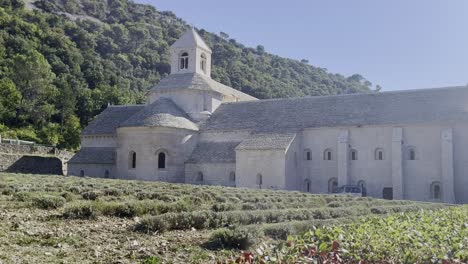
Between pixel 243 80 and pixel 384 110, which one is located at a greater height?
pixel 243 80

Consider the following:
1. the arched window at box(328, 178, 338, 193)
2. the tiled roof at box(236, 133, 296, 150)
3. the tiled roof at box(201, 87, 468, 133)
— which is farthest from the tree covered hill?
the arched window at box(328, 178, 338, 193)

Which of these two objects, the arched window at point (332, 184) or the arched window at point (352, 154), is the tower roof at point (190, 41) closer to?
the arched window at point (352, 154)

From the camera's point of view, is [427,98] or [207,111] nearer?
[427,98]

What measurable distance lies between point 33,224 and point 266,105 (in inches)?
1363

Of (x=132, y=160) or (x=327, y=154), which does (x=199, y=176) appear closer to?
(x=132, y=160)

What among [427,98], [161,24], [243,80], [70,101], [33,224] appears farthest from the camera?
[161,24]

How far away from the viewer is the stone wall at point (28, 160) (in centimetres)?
4375

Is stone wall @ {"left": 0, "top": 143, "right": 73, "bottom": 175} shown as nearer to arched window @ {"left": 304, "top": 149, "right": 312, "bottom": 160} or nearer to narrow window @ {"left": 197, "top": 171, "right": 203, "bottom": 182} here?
narrow window @ {"left": 197, "top": 171, "right": 203, "bottom": 182}

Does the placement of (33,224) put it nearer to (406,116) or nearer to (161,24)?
(406,116)

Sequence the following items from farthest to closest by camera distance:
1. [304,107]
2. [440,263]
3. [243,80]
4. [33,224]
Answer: [243,80] → [304,107] → [33,224] → [440,263]

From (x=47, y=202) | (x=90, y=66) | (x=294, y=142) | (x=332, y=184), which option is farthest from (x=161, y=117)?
(x=90, y=66)

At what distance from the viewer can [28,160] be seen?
45156 mm

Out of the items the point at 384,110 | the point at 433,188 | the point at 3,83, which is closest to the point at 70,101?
the point at 3,83

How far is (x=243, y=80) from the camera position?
311 ft
